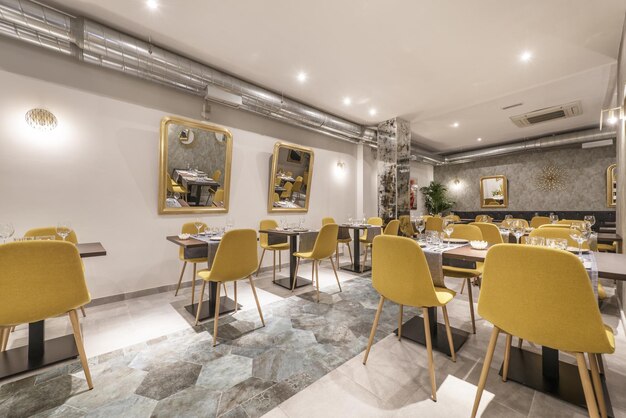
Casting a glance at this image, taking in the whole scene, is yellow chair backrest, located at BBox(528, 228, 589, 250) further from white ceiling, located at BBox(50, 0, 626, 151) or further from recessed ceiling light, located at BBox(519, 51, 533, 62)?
recessed ceiling light, located at BBox(519, 51, 533, 62)

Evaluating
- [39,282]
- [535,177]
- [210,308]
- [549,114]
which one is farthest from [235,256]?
[535,177]

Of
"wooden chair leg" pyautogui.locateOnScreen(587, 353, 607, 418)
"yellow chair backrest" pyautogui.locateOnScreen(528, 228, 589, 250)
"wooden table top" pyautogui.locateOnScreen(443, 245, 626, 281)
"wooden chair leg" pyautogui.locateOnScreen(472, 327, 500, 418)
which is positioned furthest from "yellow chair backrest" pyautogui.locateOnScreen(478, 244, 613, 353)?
"yellow chair backrest" pyautogui.locateOnScreen(528, 228, 589, 250)

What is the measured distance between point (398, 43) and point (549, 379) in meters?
3.51

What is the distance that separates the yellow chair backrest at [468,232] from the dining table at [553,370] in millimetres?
1149

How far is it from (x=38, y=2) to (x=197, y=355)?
3699mm

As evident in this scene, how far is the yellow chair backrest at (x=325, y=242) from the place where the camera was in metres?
3.49

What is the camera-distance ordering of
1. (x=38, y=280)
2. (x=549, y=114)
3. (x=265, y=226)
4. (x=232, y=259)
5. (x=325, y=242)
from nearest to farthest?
(x=38, y=280)
(x=232, y=259)
(x=325, y=242)
(x=265, y=226)
(x=549, y=114)

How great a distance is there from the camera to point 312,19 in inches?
110

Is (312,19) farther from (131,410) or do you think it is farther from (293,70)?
(131,410)

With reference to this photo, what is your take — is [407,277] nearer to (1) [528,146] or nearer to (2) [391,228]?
(2) [391,228]

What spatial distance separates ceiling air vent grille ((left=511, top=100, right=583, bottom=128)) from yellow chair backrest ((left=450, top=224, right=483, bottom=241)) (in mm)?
4248

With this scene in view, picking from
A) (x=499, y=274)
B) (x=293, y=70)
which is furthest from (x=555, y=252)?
(x=293, y=70)

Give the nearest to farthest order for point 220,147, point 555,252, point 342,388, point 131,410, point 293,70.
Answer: point 555,252
point 131,410
point 342,388
point 293,70
point 220,147

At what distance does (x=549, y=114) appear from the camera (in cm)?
555
